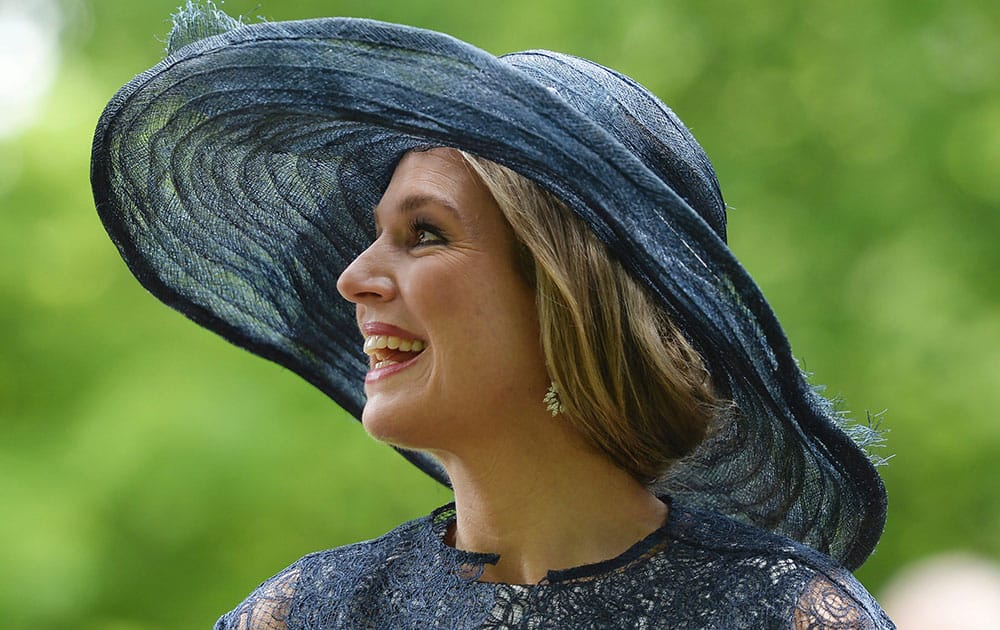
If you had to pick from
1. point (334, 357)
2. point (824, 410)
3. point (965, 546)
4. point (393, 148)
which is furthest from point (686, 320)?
point (965, 546)

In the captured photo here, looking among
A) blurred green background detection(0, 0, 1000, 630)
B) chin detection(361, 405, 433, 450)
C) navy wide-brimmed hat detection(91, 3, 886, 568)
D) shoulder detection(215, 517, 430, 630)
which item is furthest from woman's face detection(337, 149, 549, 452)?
blurred green background detection(0, 0, 1000, 630)

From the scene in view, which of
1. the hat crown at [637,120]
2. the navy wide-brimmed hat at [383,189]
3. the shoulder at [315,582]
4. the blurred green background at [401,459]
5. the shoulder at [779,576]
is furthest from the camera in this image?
the blurred green background at [401,459]

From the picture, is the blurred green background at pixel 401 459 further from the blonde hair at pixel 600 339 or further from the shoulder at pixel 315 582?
the blonde hair at pixel 600 339

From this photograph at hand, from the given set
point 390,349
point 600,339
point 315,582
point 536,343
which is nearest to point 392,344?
point 390,349

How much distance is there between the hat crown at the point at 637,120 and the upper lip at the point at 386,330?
479 millimetres

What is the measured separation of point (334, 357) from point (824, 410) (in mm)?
1061

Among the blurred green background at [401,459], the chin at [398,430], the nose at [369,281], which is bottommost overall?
the chin at [398,430]

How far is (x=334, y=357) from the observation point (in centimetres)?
295

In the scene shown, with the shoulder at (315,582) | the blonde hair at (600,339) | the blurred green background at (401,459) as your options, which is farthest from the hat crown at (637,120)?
the blurred green background at (401,459)

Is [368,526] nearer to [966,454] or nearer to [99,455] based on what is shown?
[99,455]

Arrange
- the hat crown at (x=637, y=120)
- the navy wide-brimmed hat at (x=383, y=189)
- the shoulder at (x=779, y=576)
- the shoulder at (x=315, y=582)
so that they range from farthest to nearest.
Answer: the shoulder at (x=315, y=582), the hat crown at (x=637, y=120), the shoulder at (x=779, y=576), the navy wide-brimmed hat at (x=383, y=189)

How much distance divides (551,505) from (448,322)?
0.37 m

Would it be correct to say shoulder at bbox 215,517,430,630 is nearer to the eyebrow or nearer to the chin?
the chin

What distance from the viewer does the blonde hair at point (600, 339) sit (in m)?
2.37
